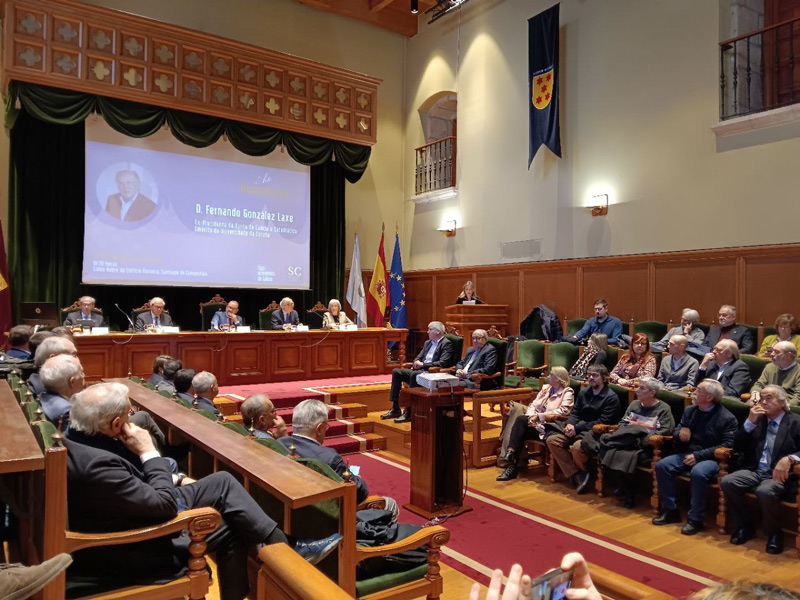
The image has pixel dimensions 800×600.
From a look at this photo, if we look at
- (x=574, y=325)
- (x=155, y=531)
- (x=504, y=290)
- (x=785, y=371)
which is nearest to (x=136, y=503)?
(x=155, y=531)

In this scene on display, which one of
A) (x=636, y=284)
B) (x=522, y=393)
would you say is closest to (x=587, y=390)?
(x=522, y=393)

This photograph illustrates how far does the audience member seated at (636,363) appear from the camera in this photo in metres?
5.89

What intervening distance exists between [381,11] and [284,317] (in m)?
6.63

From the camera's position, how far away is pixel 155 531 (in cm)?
212

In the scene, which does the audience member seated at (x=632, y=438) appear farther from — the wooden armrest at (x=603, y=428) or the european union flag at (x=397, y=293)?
the european union flag at (x=397, y=293)

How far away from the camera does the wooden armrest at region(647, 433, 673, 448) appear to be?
433 cm

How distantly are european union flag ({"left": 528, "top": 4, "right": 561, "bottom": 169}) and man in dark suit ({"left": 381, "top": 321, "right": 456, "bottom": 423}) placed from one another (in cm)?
365

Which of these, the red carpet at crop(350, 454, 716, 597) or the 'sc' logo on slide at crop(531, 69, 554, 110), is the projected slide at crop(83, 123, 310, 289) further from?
the red carpet at crop(350, 454, 716, 597)

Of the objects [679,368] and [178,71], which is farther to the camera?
[178,71]

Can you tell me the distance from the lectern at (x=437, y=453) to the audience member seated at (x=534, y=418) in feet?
2.92

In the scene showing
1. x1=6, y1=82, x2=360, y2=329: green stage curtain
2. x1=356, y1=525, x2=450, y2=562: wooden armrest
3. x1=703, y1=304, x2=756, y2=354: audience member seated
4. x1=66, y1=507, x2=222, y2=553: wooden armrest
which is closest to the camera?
x1=66, y1=507, x2=222, y2=553: wooden armrest

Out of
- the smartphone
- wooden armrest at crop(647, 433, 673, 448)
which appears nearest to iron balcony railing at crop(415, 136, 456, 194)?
wooden armrest at crop(647, 433, 673, 448)

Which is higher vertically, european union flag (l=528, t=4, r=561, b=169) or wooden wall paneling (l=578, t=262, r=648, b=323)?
european union flag (l=528, t=4, r=561, b=169)

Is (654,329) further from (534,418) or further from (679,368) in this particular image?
(534,418)
